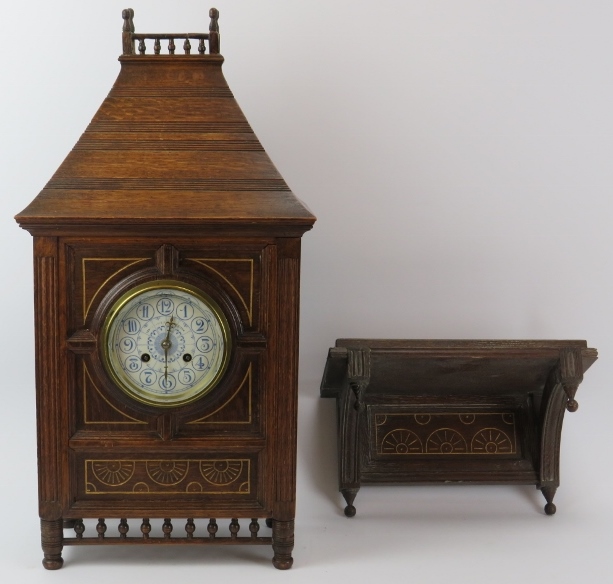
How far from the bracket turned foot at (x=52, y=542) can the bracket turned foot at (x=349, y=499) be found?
38.7 inches

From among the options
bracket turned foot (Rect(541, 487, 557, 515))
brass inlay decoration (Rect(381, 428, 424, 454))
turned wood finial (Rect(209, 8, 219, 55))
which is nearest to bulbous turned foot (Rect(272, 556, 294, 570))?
brass inlay decoration (Rect(381, 428, 424, 454))

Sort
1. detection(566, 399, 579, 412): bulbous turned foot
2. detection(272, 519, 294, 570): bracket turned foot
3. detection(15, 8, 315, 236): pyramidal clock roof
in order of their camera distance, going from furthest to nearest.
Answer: detection(566, 399, 579, 412): bulbous turned foot, detection(272, 519, 294, 570): bracket turned foot, detection(15, 8, 315, 236): pyramidal clock roof

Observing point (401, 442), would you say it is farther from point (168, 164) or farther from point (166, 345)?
point (168, 164)

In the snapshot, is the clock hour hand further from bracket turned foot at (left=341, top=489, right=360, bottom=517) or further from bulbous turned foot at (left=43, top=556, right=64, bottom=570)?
bracket turned foot at (left=341, top=489, right=360, bottom=517)

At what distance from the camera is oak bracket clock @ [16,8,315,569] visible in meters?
2.73

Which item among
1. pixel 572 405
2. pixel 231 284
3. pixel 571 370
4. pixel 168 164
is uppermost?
pixel 168 164

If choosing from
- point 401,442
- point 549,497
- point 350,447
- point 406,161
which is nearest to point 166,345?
point 350,447

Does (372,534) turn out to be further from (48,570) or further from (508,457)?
(48,570)

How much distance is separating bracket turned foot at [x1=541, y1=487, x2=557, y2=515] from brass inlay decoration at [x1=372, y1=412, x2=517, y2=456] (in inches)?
6.9

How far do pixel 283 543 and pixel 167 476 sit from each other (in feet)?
1.37

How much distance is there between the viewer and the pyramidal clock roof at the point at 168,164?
2697 millimetres

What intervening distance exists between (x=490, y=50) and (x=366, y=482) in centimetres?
168

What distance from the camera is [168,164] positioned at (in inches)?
109

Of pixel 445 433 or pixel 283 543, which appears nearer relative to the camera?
pixel 283 543
